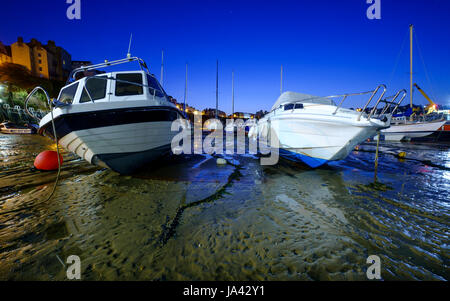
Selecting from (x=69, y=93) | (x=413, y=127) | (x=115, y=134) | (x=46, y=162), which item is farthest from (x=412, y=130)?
(x=46, y=162)

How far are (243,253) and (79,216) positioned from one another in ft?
8.93

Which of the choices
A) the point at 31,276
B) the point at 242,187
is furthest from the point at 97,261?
the point at 242,187

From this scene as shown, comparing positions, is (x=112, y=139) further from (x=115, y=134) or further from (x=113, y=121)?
(x=113, y=121)

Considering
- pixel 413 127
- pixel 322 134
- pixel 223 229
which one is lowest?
pixel 223 229

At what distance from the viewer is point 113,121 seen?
A: 12.9ft

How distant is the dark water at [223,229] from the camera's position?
1.79 metres

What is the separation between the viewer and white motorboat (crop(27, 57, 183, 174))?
369 cm

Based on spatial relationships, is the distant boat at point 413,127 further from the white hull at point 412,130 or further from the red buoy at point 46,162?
the red buoy at point 46,162

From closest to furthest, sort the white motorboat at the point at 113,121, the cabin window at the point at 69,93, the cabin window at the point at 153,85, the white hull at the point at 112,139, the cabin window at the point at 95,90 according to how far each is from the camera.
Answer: the white motorboat at the point at 113,121, the white hull at the point at 112,139, the cabin window at the point at 95,90, the cabin window at the point at 69,93, the cabin window at the point at 153,85

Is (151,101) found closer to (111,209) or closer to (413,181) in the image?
(111,209)

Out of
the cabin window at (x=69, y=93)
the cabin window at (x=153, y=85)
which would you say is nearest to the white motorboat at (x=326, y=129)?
the cabin window at (x=153, y=85)

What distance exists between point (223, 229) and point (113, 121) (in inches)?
136

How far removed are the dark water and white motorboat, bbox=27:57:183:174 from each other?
2.67 ft

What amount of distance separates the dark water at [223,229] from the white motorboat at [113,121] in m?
0.81
